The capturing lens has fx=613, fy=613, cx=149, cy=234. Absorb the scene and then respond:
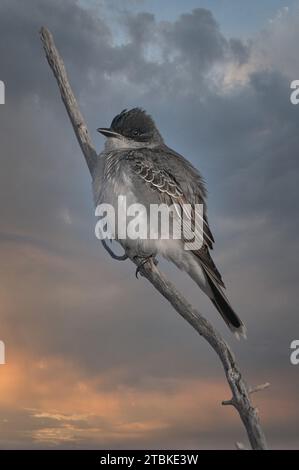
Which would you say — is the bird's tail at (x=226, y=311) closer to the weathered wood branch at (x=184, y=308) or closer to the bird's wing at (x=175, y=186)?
the bird's wing at (x=175, y=186)

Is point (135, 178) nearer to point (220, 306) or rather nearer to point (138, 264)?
point (138, 264)

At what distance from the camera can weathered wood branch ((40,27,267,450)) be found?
7.59m

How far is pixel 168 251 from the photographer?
9.83m

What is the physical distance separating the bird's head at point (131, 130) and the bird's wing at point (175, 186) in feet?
2.27

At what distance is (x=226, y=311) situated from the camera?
996cm

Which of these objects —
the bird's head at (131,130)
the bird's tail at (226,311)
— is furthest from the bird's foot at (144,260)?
the bird's head at (131,130)
